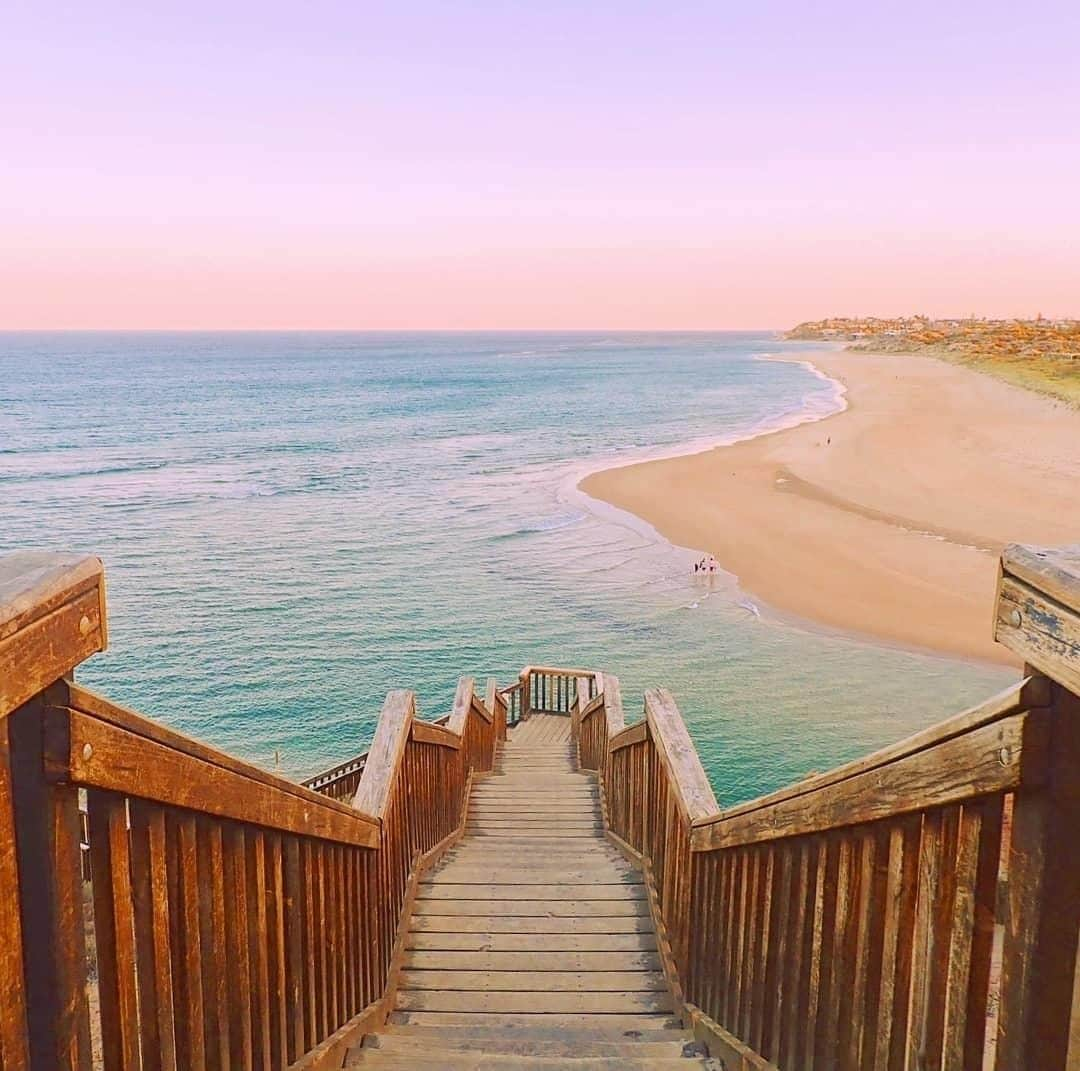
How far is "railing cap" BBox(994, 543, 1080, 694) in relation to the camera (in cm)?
154

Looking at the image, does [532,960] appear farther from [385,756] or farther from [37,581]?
[37,581]

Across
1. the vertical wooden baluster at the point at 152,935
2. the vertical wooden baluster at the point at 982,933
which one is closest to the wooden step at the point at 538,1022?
the vertical wooden baluster at the point at 152,935

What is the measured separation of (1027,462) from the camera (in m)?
41.0

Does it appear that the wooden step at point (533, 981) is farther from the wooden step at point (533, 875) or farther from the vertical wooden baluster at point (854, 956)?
the vertical wooden baluster at point (854, 956)

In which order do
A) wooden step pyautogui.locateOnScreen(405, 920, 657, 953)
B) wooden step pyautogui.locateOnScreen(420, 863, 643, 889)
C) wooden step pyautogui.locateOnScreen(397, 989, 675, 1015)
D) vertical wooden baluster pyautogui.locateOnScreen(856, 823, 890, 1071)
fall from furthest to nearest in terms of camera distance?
wooden step pyautogui.locateOnScreen(420, 863, 643, 889) → wooden step pyautogui.locateOnScreen(405, 920, 657, 953) → wooden step pyautogui.locateOnScreen(397, 989, 675, 1015) → vertical wooden baluster pyautogui.locateOnScreen(856, 823, 890, 1071)

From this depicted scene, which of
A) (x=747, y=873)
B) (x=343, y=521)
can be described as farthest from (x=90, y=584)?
(x=343, y=521)

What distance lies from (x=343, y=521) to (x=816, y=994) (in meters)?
34.5

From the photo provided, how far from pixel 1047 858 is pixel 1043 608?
0.42 m

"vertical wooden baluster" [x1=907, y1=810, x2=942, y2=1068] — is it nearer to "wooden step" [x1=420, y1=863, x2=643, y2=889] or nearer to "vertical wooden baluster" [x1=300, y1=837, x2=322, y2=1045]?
"vertical wooden baluster" [x1=300, y1=837, x2=322, y2=1045]

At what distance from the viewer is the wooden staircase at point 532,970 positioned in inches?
157

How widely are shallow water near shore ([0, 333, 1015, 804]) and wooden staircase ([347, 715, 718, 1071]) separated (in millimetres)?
8578

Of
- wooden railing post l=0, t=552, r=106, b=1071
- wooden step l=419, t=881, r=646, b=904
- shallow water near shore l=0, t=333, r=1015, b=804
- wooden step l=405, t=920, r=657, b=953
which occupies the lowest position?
shallow water near shore l=0, t=333, r=1015, b=804

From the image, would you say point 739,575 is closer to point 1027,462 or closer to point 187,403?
point 1027,462

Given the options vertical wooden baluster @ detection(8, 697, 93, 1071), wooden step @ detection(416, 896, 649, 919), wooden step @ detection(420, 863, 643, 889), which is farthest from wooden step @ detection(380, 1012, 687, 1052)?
vertical wooden baluster @ detection(8, 697, 93, 1071)
